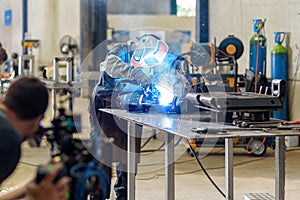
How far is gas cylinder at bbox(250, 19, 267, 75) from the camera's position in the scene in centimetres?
600

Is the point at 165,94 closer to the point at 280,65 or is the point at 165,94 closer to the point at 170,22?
the point at 280,65

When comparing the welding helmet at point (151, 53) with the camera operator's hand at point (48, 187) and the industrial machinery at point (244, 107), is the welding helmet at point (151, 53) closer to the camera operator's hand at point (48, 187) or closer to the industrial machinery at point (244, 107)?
the industrial machinery at point (244, 107)

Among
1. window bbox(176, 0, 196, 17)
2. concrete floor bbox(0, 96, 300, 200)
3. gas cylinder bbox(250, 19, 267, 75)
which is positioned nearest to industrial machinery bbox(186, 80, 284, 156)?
concrete floor bbox(0, 96, 300, 200)

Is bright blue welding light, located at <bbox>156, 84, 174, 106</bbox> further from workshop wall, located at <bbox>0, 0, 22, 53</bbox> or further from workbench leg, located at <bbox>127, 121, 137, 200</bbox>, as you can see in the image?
workshop wall, located at <bbox>0, 0, 22, 53</bbox>

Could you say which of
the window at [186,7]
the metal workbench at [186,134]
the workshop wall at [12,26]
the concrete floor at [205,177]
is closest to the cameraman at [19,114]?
the metal workbench at [186,134]

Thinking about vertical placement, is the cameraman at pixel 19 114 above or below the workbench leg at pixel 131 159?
above

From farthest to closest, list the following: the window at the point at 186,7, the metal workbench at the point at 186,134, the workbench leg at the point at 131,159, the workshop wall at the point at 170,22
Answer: the window at the point at 186,7 < the workshop wall at the point at 170,22 < the workbench leg at the point at 131,159 < the metal workbench at the point at 186,134

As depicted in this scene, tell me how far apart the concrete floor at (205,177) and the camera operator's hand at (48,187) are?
2678mm

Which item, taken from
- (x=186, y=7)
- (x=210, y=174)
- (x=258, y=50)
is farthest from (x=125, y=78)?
(x=186, y=7)

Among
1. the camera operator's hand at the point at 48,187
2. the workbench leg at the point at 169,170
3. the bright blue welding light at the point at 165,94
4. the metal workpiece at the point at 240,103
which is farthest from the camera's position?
the bright blue welding light at the point at 165,94

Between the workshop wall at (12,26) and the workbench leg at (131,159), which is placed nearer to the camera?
the workbench leg at (131,159)

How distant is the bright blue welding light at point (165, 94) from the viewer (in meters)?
2.99

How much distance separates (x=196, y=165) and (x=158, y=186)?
0.88 m

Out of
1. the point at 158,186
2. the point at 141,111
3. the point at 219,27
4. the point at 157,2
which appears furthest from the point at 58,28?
the point at 141,111
